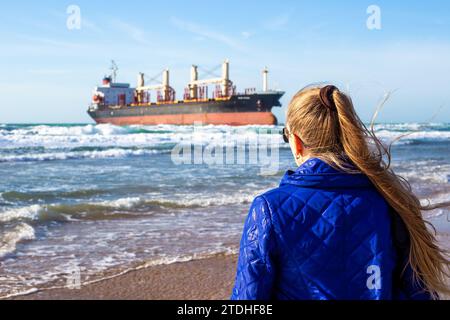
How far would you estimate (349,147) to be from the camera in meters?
1.33

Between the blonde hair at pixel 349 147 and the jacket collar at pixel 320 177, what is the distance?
2 centimetres

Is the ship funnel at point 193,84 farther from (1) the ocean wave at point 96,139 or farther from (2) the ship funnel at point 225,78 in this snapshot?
(1) the ocean wave at point 96,139

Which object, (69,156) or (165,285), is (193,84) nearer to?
(69,156)

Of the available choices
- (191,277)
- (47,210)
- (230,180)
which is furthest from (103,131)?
(191,277)

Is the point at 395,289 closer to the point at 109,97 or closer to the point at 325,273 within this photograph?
the point at 325,273

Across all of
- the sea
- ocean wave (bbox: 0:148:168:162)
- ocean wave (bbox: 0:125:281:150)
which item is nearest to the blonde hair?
the sea

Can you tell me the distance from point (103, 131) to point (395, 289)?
1327 inches

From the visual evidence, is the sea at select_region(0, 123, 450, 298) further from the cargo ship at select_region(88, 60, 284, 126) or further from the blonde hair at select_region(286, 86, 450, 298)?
the cargo ship at select_region(88, 60, 284, 126)

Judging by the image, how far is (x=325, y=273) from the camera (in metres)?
1.25

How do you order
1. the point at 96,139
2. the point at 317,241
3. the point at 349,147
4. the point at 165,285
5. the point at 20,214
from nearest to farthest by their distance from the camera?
the point at 317,241
the point at 349,147
the point at 165,285
the point at 20,214
the point at 96,139

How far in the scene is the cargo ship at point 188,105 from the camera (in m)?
46.1

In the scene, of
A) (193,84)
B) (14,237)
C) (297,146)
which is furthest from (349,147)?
(193,84)

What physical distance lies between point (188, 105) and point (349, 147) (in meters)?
48.3
